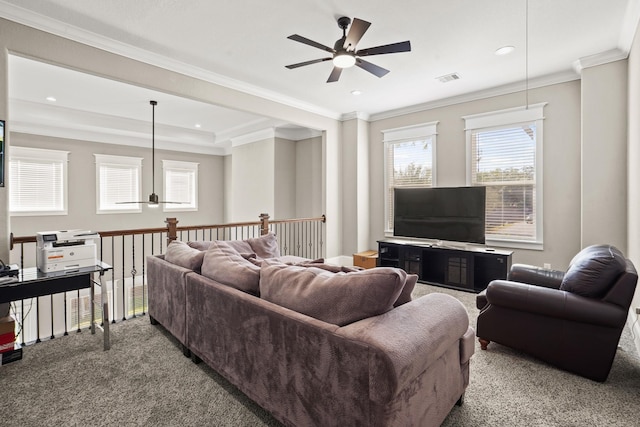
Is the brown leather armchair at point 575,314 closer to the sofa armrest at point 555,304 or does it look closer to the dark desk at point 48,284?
the sofa armrest at point 555,304

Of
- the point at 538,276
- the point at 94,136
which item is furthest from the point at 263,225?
the point at 94,136

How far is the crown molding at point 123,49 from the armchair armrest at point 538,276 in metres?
3.90

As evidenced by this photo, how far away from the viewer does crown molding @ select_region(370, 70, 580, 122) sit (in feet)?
13.6

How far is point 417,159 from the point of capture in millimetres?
5570

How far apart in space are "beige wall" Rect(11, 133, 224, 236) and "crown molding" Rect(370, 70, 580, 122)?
4.94 m

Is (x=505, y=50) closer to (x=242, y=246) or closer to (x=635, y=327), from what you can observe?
(x=635, y=327)

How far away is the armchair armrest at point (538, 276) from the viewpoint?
2.78 meters

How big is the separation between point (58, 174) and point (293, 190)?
455 centimetres

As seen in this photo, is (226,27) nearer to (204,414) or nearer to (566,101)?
(204,414)

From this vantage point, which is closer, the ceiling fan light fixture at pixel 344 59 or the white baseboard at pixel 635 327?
the white baseboard at pixel 635 327

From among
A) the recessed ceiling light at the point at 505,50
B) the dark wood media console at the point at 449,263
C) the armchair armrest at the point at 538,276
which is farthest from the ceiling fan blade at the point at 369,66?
the dark wood media console at the point at 449,263

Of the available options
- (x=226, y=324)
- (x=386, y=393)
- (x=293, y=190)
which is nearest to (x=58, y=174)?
(x=293, y=190)

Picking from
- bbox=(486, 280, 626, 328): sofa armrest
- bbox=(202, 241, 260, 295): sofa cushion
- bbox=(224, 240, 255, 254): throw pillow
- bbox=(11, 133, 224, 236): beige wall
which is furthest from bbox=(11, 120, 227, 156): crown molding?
bbox=(486, 280, 626, 328): sofa armrest

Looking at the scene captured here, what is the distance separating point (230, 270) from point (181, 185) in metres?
6.69
